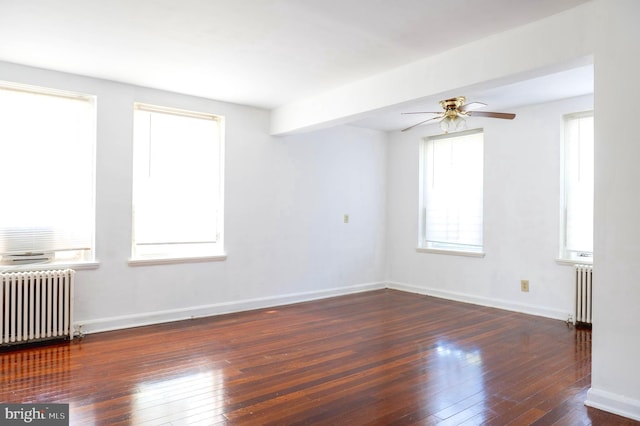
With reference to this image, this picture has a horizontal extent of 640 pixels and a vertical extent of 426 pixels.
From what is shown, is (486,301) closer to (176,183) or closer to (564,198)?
(564,198)

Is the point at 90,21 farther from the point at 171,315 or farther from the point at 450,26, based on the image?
the point at 171,315

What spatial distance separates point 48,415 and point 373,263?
4.85 meters

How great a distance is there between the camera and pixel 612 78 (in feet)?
8.13

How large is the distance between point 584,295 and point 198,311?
4.26 m

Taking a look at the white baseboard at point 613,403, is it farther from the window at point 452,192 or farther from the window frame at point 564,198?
the window at point 452,192

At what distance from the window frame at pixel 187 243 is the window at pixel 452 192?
3.06 m

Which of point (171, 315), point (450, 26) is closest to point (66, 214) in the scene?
point (171, 315)

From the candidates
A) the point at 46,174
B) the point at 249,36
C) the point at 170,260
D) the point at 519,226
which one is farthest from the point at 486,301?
the point at 46,174

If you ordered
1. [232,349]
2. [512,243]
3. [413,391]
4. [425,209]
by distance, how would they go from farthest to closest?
[425,209]
[512,243]
[232,349]
[413,391]

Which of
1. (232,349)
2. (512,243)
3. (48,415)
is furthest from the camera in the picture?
(512,243)

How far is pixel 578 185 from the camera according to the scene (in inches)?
186

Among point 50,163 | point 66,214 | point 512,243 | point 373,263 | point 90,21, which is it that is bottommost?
point 373,263

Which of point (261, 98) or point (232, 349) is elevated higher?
Answer: point (261, 98)

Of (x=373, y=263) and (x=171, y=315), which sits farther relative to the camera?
(x=373, y=263)
